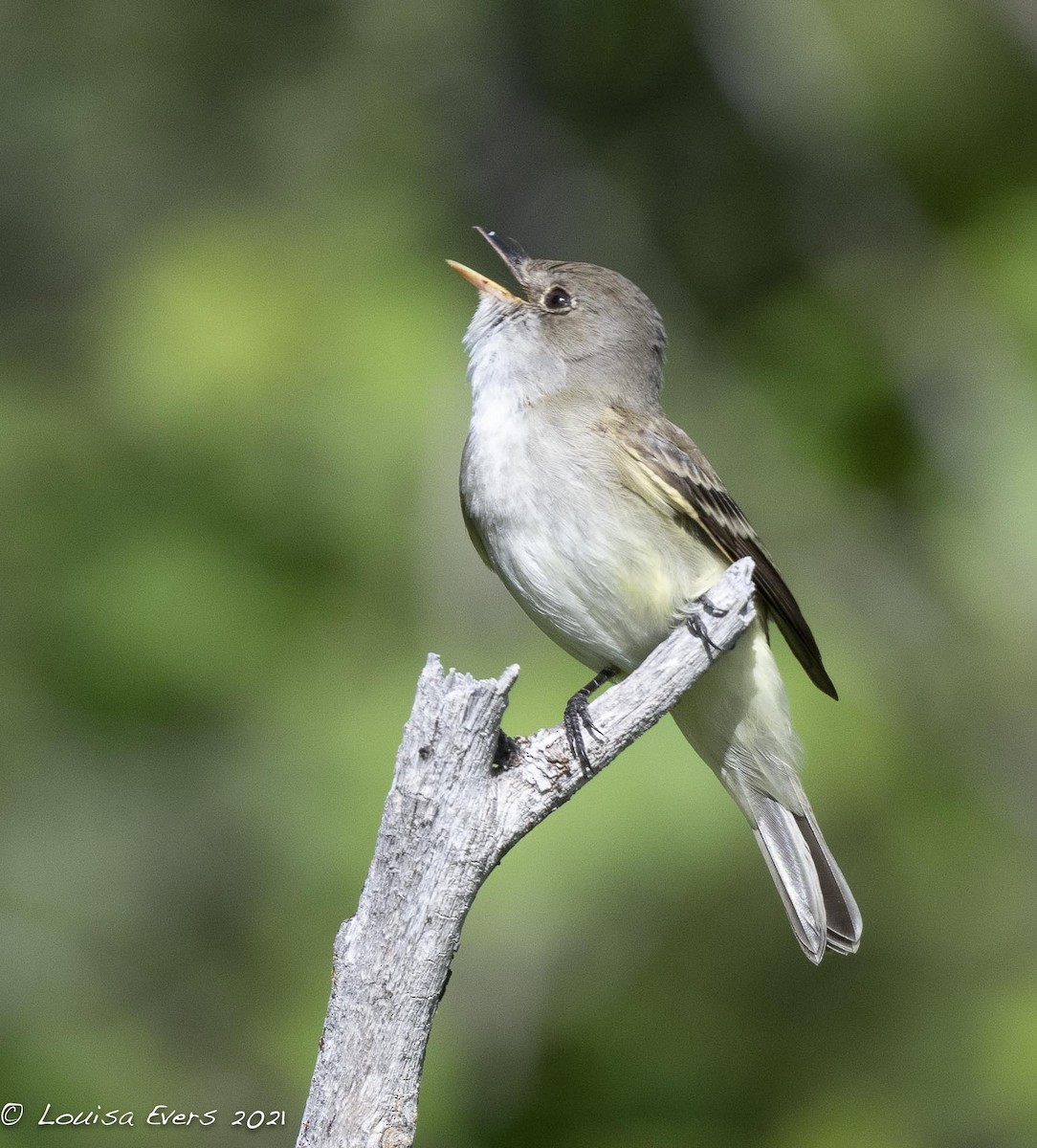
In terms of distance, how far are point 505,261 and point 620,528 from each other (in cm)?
117

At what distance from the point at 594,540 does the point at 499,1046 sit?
7.03ft

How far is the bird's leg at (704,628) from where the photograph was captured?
3146mm

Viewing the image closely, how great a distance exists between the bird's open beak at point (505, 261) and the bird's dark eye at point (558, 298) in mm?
100

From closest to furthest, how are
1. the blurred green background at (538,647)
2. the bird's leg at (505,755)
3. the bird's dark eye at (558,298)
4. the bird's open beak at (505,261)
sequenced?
the bird's leg at (505,755) → the bird's open beak at (505,261) → the bird's dark eye at (558,298) → the blurred green background at (538,647)

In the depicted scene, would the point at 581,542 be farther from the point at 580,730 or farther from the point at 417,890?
the point at 417,890

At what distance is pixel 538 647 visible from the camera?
17.2 feet

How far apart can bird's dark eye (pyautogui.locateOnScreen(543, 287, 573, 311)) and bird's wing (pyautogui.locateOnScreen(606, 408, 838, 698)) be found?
1.66ft

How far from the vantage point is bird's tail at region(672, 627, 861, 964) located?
3.83 metres

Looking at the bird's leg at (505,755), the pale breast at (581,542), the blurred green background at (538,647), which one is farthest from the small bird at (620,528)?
the blurred green background at (538,647)

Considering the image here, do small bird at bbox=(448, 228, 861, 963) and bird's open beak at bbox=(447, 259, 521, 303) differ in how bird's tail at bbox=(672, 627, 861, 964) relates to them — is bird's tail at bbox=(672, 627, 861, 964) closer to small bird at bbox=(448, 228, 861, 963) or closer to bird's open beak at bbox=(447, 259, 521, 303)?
small bird at bbox=(448, 228, 861, 963)

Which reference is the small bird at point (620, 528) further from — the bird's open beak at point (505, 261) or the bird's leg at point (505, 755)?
the bird's leg at point (505, 755)

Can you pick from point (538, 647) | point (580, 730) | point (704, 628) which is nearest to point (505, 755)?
point (580, 730)

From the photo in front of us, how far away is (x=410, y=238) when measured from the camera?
249 inches

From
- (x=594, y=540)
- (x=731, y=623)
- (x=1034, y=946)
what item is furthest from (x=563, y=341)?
(x=1034, y=946)
